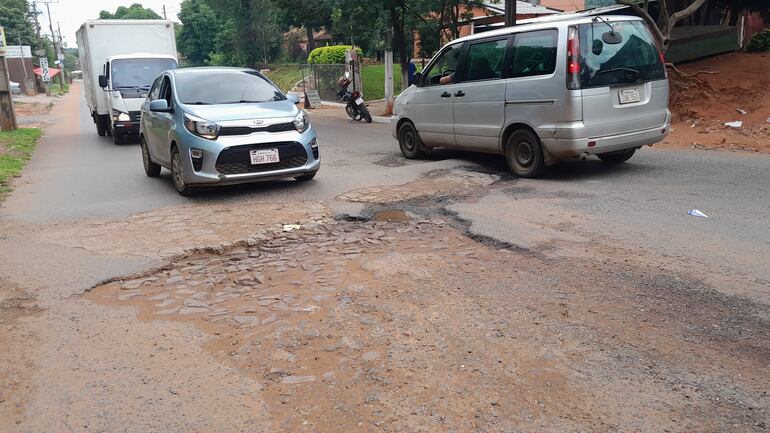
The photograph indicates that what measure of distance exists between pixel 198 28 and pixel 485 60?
65.8 metres

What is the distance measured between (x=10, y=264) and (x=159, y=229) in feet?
4.61

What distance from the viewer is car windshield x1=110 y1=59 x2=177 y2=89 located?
624 inches

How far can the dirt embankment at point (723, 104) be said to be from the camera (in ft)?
36.0

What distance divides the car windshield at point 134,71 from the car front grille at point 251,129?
361 inches

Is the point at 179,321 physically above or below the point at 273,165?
below

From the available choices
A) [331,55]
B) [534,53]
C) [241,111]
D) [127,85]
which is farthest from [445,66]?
[331,55]

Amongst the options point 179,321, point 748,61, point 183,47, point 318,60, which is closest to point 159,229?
point 179,321

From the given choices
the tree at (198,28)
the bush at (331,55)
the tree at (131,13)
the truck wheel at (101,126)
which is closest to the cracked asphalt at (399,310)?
the truck wheel at (101,126)

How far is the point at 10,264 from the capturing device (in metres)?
5.61

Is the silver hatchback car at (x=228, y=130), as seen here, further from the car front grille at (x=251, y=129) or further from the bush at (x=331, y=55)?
the bush at (x=331, y=55)

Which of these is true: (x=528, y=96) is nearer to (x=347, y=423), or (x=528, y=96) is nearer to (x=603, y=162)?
(x=603, y=162)

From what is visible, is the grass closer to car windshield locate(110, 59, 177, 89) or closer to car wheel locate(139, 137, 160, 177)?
car wheel locate(139, 137, 160, 177)

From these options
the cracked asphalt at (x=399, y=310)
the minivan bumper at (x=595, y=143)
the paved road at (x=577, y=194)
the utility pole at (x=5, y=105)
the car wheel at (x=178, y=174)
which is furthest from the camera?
the utility pole at (x=5, y=105)

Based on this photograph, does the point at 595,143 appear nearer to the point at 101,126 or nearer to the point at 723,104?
the point at 723,104
